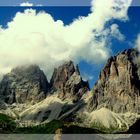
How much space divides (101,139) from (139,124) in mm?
17734

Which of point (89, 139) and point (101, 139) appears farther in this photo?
point (101, 139)

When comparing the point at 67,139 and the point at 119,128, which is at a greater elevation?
the point at 119,128

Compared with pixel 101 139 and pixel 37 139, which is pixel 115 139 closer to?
pixel 101 139

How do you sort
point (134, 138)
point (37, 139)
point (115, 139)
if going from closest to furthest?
point (134, 138) < point (37, 139) < point (115, 139)

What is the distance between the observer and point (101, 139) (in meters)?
137

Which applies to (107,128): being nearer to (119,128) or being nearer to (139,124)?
(119,128)

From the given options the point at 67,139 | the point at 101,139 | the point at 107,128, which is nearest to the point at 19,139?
the point at 67,139

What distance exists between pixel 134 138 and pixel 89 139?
2261cm

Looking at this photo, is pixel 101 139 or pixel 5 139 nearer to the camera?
pixel 5 139

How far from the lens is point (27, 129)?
17250cm

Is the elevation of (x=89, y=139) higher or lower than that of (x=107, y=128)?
lower

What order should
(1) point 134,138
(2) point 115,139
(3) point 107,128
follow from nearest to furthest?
(1) point 134,138, (2) point 115,139, (3) point 107,128

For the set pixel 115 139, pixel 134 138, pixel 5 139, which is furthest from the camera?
pixel 115 139

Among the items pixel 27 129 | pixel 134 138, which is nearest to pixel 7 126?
pixel 27 129
